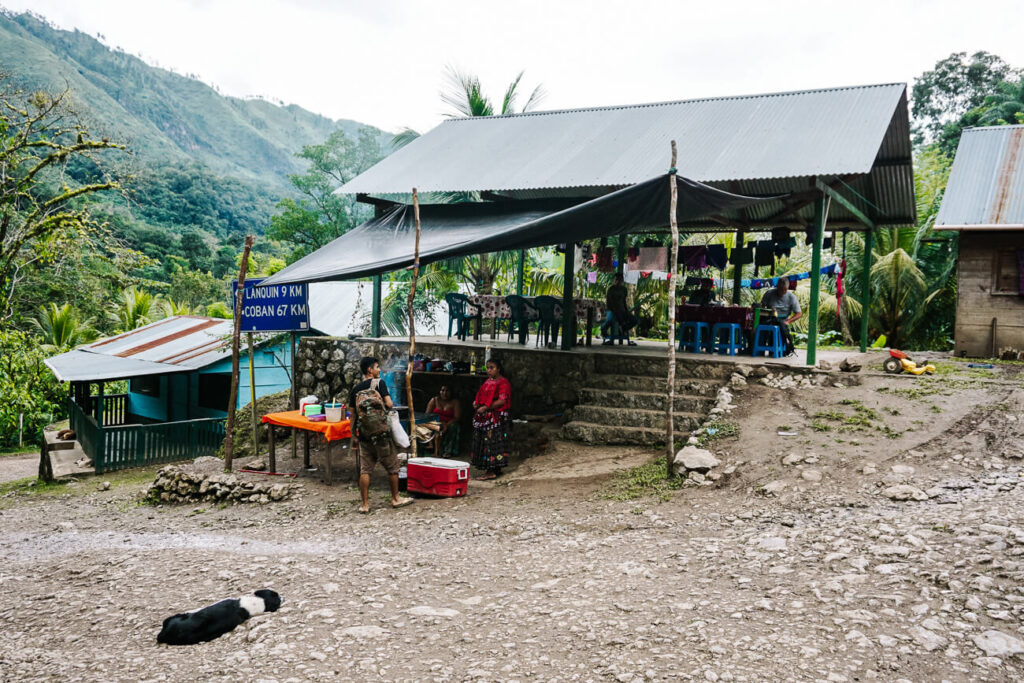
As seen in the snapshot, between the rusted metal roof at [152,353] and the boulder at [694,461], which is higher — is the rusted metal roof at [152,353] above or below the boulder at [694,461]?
above

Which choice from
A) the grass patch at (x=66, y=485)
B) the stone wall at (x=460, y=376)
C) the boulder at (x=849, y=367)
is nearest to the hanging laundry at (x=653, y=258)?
the stone wall at (x=460, y=376)

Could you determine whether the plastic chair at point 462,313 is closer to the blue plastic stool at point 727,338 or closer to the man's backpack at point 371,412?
the blue plastic stool at point 727,338

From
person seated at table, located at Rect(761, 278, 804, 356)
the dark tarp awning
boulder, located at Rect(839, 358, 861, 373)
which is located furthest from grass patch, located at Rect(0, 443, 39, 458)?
boulder, located at Rect(839, 358, 861, 373)

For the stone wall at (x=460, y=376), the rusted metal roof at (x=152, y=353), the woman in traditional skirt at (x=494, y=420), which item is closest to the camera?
the woman in traditional skirt at (x=494, y=420)

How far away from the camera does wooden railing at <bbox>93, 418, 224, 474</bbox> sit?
11.9 meters

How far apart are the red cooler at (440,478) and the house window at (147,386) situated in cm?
1275

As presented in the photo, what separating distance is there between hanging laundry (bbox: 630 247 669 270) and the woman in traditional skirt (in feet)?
17.2

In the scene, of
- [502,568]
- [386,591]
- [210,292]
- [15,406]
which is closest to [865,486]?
[502,568]

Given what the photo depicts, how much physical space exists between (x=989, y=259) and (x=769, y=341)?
17.0 feet

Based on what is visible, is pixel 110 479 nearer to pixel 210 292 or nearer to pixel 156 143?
pixel 210 292

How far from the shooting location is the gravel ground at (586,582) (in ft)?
11.9

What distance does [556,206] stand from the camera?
8.73 meters

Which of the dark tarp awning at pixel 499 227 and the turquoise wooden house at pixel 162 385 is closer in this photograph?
the dark tarp awning at pixel 499 227

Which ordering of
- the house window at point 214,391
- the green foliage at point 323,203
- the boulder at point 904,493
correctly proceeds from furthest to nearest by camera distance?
the green foliage at point 323,203, the house window at point 214,391, the boulder at point 904,493
